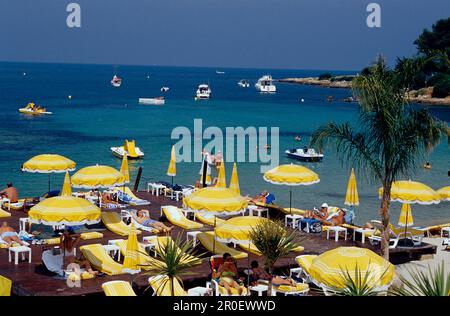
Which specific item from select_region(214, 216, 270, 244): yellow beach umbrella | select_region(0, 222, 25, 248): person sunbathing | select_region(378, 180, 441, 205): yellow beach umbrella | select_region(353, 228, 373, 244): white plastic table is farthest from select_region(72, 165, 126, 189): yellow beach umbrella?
select_region(378, 180, 441, 205): yellow beach umbrella

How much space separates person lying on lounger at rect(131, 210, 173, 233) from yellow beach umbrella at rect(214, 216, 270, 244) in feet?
11.5

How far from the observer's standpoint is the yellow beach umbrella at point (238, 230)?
12680mm

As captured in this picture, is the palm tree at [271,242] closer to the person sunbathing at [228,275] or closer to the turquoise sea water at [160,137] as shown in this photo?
the person sunbathing at [228,275]

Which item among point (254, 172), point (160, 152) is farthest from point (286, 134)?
point (254, 172)

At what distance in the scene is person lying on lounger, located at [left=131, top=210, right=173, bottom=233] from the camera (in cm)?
1644

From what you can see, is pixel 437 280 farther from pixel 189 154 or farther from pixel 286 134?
pixel 286 134

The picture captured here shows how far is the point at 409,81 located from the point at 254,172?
2107cm

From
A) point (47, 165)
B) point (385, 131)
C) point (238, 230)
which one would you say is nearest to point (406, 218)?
point (385, 131)

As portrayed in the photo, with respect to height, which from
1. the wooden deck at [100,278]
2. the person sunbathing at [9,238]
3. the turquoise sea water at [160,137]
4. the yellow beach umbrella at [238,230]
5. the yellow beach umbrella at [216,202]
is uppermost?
the yellow beach umbrella at [216,202]

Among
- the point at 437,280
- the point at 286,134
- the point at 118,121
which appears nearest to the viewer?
the point at 437,280

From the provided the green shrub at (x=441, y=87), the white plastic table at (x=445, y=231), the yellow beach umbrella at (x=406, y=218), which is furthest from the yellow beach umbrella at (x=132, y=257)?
the green shrub at (x=441, y=87)

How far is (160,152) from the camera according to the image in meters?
43.4

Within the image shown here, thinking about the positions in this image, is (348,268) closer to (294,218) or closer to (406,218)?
(406,218)

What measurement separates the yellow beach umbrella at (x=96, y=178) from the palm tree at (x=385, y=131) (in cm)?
640
